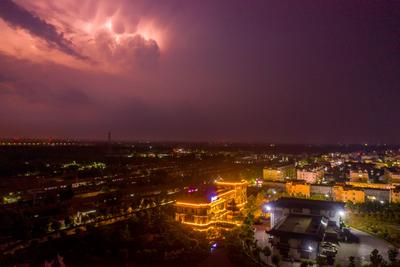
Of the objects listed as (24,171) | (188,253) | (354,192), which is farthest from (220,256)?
(24,171)

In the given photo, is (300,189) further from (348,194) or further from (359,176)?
(359,176)

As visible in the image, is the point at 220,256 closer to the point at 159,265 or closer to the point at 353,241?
the point at 159,265

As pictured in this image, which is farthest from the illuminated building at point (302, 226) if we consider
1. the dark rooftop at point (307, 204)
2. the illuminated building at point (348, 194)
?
the illuminated building at point (348, 194)

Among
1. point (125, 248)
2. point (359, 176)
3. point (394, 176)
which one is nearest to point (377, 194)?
point (359, 176)

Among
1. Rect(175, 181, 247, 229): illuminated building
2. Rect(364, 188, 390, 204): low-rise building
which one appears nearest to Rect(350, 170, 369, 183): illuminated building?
Rect(364, 188, 390, 204): low-rise building

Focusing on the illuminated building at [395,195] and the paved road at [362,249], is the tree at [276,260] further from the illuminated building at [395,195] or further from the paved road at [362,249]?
the illuminated building at [395,195]
